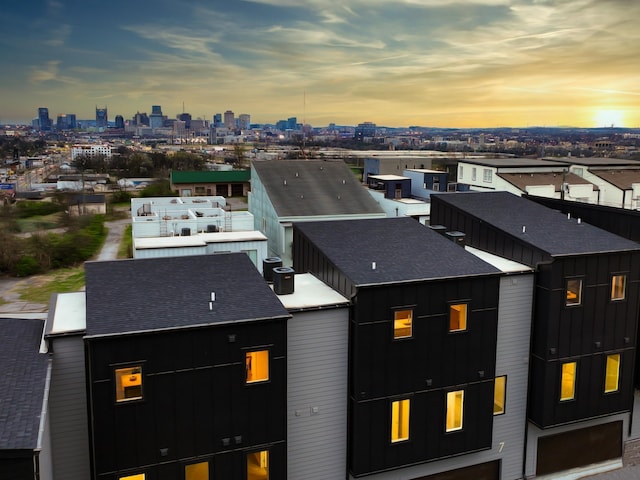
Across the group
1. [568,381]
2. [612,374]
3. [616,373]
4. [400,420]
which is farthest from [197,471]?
[616,373]

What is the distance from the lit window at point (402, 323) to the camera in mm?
14930

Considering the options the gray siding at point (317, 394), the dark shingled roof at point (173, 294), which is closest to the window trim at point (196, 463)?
the gray siding at point (317, 394)

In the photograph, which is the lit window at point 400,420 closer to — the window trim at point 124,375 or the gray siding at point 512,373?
the gray siding at point 512,373

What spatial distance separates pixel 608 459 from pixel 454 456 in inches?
259

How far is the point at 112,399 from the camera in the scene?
1191 cm

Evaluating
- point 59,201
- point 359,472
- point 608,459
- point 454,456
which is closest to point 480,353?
point 454,456

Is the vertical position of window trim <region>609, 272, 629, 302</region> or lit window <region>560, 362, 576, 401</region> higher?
window trim <region>609, 272, 629, 302</region>

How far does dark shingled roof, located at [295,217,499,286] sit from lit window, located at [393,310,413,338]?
96 centimetres

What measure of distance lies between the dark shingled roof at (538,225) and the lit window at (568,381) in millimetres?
3586

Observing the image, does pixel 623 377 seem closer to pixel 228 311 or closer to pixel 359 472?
pixel 359 472

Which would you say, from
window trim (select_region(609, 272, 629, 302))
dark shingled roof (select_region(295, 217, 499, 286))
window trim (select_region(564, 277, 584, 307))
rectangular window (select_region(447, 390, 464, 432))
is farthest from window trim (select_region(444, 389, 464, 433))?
window trim (select_region(609, 272, 629, 302))

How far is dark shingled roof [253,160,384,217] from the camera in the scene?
38250 millimetres

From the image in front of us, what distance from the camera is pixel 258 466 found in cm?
1361

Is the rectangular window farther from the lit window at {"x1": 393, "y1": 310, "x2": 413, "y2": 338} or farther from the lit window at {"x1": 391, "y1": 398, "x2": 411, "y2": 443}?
the lit window at {"x1": 393, "y1": 310, "x2": 413, "y2": 338}
